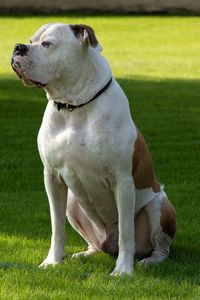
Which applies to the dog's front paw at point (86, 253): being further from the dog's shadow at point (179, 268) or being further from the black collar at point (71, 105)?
the black collar at point (71, 105)

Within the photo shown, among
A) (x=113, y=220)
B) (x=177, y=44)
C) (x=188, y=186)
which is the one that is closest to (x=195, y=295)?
(x=113, y=220)

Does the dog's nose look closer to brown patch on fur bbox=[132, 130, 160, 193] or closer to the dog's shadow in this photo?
brown patch on fur bbox=[132, 130, 160, 193]

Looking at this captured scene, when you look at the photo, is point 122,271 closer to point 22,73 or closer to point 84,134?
point 84,134

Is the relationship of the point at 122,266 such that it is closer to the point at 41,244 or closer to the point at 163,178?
the point at 41,244

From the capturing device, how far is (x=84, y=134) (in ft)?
23.2

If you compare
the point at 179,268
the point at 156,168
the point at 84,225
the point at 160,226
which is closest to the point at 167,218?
the point at 160,226

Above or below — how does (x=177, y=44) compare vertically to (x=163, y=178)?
below

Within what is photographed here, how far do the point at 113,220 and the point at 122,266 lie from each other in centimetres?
52

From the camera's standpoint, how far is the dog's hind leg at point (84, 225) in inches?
307

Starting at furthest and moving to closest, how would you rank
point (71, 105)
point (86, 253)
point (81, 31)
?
point (86, 253), point (71, 105), point (81, 31)

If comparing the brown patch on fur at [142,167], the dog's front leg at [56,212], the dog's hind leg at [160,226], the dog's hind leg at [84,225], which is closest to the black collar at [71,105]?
the brown patch on fur at [142,167]

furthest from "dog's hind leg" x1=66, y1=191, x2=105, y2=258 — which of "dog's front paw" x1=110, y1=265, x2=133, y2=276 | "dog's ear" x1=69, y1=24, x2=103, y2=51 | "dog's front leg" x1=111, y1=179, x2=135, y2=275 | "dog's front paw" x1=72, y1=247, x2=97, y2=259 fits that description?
"dog's ear" x1=69, y1=24, x2=103, y2=51

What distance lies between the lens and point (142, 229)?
771 centimetres

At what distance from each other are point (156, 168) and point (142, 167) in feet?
14.3
